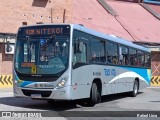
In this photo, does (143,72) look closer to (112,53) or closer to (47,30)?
(112,53)

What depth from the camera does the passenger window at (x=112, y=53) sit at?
16267 millimetres

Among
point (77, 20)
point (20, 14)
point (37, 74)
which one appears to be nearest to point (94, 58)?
point (37, 74)

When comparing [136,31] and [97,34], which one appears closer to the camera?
[97,34]

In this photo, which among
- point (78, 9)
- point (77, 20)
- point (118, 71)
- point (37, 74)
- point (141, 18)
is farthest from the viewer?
point (141, 18)

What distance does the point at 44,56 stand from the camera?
12977 mm

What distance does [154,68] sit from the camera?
3997 cm

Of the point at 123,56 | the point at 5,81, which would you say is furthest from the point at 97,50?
the point at 5,81

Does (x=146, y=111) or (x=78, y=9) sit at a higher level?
(x=78, y=9)

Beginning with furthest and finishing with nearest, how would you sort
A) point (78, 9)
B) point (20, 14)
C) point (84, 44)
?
1. point (78, 9)
2. point (20, 14)
3. point (84, 44)

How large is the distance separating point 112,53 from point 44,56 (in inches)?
179

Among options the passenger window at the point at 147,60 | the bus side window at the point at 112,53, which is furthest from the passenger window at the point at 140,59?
the bus side window at the point at 112,53

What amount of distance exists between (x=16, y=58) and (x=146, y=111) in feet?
16.5

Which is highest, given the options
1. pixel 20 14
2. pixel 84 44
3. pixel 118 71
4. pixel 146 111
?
pixel 20 14

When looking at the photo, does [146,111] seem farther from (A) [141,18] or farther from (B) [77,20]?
(A) [141,18]
